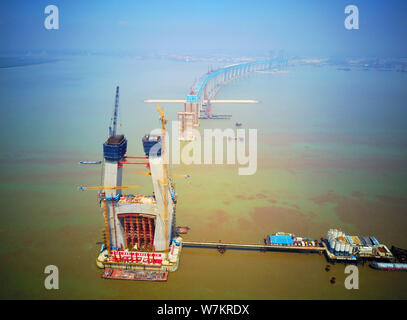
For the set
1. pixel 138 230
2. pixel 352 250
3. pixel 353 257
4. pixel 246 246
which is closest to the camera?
pixel 353 257

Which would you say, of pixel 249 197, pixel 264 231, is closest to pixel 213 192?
pixel 249 197

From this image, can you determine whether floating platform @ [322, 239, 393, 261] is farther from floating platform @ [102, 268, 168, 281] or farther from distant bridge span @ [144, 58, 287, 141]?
distant bridge span @ [144, 58, 287, 141]

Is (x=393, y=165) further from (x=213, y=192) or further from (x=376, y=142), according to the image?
(x=213, y=192)

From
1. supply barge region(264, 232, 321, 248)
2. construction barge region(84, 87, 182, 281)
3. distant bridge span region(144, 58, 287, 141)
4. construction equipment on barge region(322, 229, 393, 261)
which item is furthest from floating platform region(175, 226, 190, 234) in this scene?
distant bridge span region(144, 58, 287, 141)

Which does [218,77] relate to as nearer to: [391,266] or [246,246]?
[246,246]

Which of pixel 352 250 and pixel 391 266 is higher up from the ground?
pixel 352 250

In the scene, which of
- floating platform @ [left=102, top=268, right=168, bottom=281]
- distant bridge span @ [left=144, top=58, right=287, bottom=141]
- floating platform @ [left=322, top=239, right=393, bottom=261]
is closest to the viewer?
floating platform @ [left=102, top=268, right=168, bottom=281]

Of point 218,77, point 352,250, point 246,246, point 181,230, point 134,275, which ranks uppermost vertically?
point 218,77

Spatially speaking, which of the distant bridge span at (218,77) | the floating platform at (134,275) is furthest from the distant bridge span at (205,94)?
the floating platform at (134,275)

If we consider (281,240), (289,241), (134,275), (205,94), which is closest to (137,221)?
(134,275)

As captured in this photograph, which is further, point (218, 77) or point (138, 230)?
point (218, 77)
